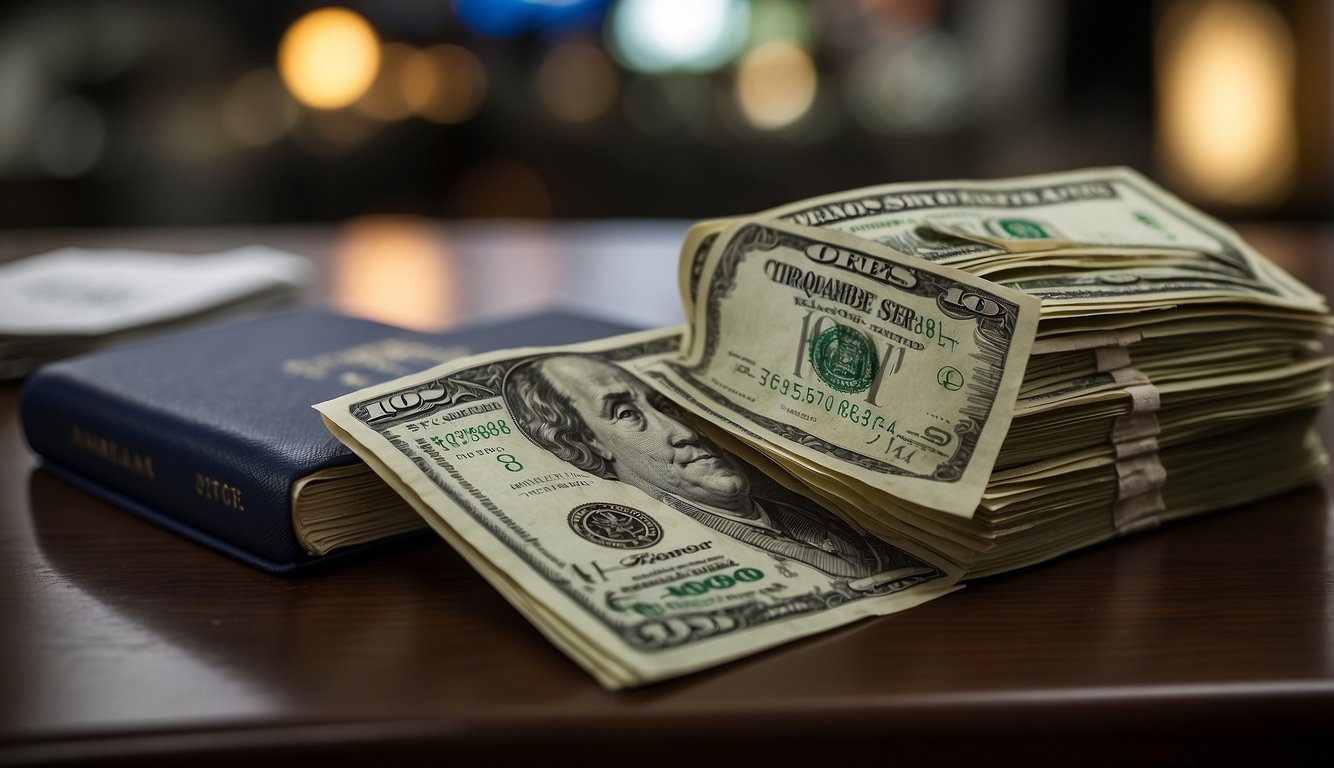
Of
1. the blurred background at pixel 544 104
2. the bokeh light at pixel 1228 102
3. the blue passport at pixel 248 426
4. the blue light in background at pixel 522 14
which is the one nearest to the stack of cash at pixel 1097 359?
the blue passport at pixel 248 426

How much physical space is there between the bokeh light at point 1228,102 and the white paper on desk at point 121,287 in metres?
3.98

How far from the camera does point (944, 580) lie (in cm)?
55

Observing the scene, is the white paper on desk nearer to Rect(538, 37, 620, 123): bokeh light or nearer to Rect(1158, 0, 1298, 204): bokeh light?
Rect(1158, 0, 1298, 204): bokeh light

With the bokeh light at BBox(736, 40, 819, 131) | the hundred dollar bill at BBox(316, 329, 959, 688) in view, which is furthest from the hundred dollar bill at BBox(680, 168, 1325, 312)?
the bokeh light at BBox(736, 40, 819, 131)

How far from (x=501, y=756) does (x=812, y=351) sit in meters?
0.29

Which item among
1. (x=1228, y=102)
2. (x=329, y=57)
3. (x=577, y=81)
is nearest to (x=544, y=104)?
(x=577, y=81)

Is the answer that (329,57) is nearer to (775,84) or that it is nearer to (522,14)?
(522,14)

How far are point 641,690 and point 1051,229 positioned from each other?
1.34ft

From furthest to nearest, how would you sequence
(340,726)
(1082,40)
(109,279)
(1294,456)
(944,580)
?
(1082,40) < (109,279) < (1294,456) < (944,580) < (340,726)

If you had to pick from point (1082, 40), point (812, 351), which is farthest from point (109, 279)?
point (1082, 40)

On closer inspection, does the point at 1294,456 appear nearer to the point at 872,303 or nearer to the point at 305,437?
the point at 872,303

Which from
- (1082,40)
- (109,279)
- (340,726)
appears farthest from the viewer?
(1082,40)

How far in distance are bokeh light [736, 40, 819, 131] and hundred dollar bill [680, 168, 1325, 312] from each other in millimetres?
4582

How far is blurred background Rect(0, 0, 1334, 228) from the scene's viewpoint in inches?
185
